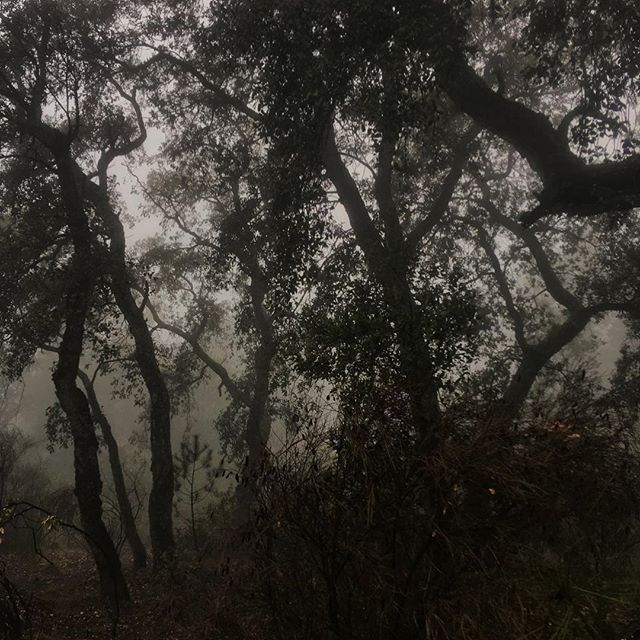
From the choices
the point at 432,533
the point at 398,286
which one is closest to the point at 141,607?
the point at 398,286

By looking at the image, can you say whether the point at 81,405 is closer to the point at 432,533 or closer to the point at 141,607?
the point at 141,607

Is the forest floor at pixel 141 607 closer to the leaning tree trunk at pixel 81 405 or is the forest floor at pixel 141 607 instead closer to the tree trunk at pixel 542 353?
the leaning tree trunk at pixel 81 405

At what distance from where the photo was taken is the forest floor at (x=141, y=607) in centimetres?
500

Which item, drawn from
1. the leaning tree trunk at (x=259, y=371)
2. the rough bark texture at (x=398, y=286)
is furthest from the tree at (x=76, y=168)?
the rough bark texture at (x=398, y=286)

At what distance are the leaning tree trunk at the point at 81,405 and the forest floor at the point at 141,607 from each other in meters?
0.50

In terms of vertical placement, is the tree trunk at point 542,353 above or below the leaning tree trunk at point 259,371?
below

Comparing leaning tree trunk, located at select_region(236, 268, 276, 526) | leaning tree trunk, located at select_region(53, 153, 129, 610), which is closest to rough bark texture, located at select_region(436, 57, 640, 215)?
leaning tree trunk, located at select_region(236, 268, 276, 526)

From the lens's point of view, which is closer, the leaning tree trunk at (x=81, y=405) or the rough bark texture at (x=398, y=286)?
the rough bark texture at (x=398, y=286)

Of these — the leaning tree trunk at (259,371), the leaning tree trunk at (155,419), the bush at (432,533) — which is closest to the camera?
the bush at (432,533)

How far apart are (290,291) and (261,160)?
597 cm

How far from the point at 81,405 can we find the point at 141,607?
12.0 feet

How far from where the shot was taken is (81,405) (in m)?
9.62

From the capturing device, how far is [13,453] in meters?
22.3

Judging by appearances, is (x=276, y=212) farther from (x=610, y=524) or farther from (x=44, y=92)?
(x=610, y=524)
